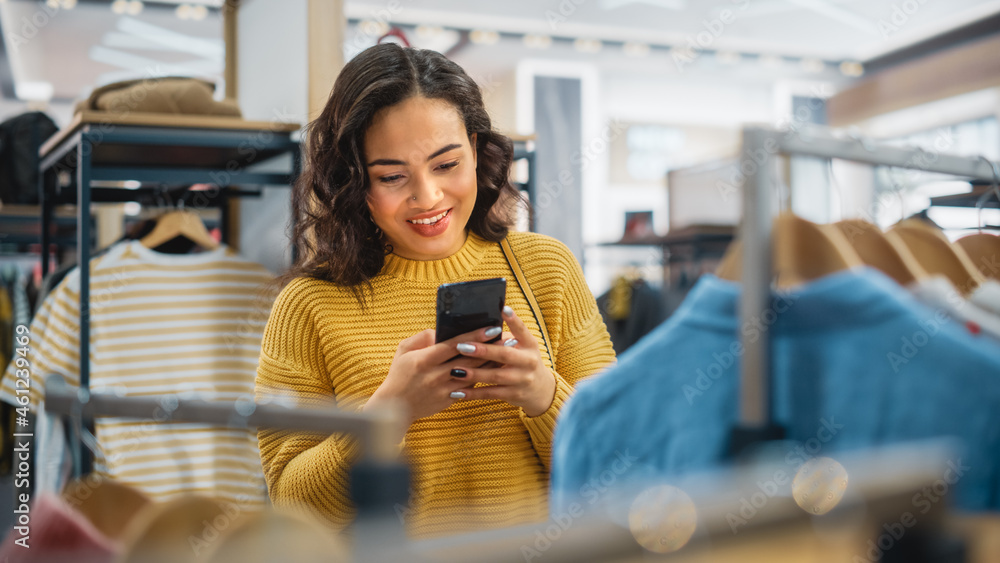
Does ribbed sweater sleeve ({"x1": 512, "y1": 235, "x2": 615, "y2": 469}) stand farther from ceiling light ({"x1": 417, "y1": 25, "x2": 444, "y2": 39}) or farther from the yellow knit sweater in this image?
ceiling light ({"x1": 417, "y1": 25, "x2": 444, "y2": 39})

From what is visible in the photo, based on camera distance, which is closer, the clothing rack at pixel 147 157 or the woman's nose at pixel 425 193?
the woman's nose at pixel 425 193

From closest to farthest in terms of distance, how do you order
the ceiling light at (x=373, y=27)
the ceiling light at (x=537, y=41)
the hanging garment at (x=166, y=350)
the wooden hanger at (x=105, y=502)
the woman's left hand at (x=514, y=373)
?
the wooden hanger at (x=105, y=502), the woman's left hand at (x=514, y=373), the hanging garment at (x=166, y=350), the ceiling light at (x=373, y=27), the ceiling light at (x=537, y=41)

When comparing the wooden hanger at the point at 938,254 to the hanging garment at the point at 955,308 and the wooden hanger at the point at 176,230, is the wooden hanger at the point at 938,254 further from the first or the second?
the wooden hanger at the point at 176,230

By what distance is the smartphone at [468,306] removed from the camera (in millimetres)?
954

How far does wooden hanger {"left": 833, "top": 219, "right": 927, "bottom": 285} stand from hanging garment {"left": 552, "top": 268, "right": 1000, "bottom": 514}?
0.55ft

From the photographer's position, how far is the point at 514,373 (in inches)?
41.8

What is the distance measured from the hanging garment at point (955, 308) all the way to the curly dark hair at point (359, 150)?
2.24 feet

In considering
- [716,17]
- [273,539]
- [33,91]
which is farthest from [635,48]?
[273,539]

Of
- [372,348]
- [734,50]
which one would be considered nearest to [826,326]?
[372,348]

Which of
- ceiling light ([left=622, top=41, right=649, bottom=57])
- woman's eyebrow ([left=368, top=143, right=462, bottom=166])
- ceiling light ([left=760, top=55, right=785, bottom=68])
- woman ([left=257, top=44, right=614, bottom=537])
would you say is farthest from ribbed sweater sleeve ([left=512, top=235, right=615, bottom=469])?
ceiling light ([left=760, top=55, right=785, bottom=68])

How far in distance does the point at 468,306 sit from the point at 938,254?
0.63 metres

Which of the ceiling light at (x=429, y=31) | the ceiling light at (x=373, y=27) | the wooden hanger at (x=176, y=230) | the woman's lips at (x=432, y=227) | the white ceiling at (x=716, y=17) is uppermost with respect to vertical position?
the white ceiling at (x=716, y=17)

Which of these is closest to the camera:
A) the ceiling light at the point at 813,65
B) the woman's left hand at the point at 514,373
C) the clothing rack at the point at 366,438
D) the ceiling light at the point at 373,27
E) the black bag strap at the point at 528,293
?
the clothing rack at the point at 366,438

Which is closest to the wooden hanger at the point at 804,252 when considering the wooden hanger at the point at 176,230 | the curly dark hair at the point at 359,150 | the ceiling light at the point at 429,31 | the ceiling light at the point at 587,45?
the curly dark hair at the point at 359,150
